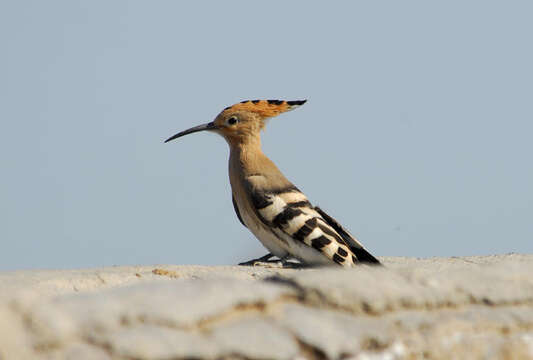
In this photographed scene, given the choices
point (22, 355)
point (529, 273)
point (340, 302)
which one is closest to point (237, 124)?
point (529, 273)

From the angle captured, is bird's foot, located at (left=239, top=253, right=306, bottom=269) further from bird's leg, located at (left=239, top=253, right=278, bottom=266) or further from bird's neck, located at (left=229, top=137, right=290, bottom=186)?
bird's neck, located at (left=229, top=137, right=290, bottom=186)

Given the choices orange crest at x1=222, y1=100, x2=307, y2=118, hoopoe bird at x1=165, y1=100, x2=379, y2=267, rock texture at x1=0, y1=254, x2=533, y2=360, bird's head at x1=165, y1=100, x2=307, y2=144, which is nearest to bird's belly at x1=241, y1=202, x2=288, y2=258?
hoopoe bird at x1=165, y1=100, x2=379, y2=267

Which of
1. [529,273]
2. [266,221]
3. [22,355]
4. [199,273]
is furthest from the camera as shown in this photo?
→ [266,221]

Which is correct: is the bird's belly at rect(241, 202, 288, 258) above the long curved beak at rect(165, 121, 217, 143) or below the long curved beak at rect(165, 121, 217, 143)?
below

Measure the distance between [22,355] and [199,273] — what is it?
3.29m

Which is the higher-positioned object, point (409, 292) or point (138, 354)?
point (409, 292)

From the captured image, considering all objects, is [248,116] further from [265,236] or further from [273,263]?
[273,263]

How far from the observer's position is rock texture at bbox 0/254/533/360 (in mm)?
2441

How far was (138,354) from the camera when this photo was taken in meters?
2.43

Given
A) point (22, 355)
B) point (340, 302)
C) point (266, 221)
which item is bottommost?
point (22, 355)

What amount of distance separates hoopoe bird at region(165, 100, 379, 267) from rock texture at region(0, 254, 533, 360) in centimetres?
298

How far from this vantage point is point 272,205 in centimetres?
657

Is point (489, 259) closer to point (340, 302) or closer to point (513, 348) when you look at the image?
point (513, 348)

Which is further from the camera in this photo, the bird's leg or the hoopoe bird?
the bird's leg
